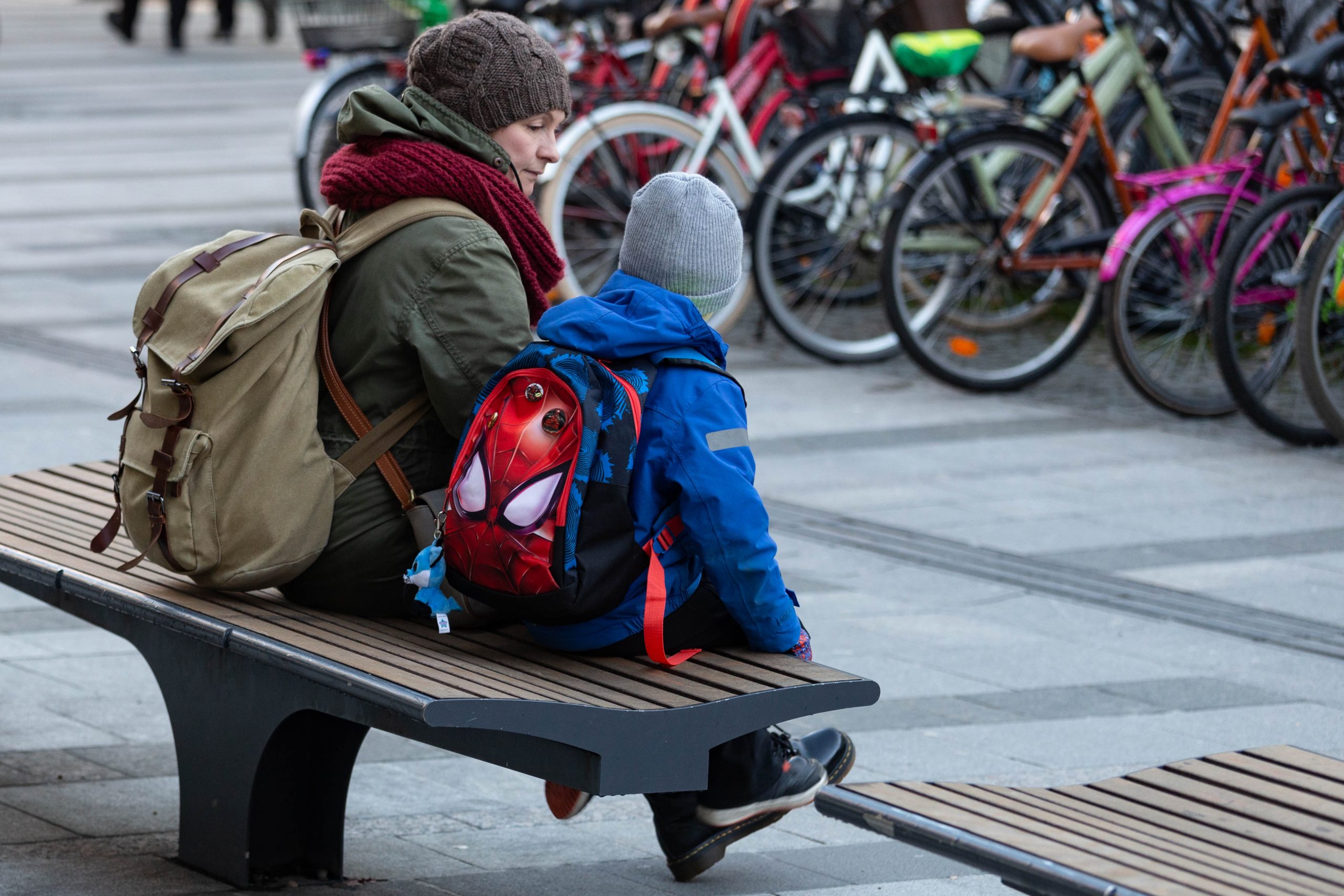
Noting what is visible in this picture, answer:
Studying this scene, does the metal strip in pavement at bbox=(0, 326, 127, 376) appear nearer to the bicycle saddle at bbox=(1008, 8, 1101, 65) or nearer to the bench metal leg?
the bicycle saddle at bbox=(1008, 8, 1101, 65)

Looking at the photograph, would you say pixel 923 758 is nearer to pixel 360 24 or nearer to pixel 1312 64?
pixel 1312 64

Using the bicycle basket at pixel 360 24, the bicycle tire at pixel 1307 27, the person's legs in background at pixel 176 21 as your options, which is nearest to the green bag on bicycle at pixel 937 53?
the bicycle tire at pixel 1307 27

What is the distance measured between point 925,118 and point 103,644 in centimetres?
454

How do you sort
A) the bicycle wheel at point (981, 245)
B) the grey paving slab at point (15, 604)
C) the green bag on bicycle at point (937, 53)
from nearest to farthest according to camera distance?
the grey paving slab at point (15, 604)
the bicycle wheel at point (981, 245)
the green bag on bicycle at point (937, 53)

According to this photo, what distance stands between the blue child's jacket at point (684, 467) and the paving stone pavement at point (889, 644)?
0.66 meters

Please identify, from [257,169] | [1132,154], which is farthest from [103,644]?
[257,169]

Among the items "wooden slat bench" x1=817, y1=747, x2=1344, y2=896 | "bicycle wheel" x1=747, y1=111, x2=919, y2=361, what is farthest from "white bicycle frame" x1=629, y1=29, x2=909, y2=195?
"wooden slat bench" x1=817, y1=747, x2=1344, y2=896

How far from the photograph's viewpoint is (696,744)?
9.80ft

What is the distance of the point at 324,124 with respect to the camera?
10.6 m

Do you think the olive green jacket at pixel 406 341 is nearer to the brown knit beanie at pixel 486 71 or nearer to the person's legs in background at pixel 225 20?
the brown knit beanie at pixel 486 71

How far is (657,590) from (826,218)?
17.6 ft

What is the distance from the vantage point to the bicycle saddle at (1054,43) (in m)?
7.83

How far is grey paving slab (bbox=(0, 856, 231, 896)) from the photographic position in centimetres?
340

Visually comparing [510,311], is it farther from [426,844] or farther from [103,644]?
[103,644]
